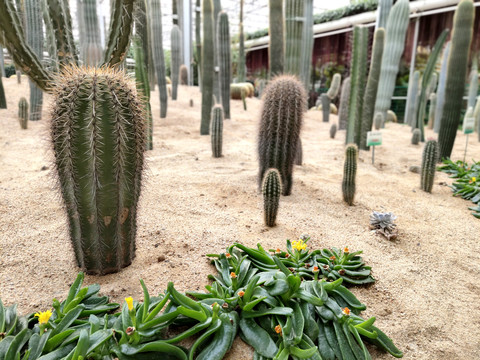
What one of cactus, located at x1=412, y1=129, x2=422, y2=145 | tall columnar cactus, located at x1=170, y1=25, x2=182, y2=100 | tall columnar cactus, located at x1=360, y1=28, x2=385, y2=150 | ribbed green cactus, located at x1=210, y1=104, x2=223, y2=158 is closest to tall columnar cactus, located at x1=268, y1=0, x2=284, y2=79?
ribbed green cactus, located at x1=210, y1=104, x2=223, y2=158

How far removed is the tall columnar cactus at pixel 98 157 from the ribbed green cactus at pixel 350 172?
93.0 inches

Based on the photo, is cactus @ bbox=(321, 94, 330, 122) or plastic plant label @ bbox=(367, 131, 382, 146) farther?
cactus @ bbox=(321, 94, 330, 122)

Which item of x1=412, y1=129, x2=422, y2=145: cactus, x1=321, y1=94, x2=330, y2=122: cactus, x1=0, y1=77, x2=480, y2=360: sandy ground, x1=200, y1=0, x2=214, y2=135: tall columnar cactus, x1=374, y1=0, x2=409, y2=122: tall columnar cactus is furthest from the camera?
x1=321, y1=94, x2=330, y2=122: cactus

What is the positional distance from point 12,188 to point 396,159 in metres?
6.22

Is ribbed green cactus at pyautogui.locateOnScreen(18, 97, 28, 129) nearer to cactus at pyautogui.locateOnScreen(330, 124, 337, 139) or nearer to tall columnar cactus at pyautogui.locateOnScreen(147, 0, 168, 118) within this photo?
tall columnar cactus at pyautogui.locateOnScreen(147, 0, 168, 118)

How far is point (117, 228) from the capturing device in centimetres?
198

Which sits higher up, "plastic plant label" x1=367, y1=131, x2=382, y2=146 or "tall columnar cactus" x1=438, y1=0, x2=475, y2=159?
"tall columnar cactus" x1=438, y1=0, x2=475, y2=159

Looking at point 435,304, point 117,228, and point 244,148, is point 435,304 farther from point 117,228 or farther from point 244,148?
point 244,148

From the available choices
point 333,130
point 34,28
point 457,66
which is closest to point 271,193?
point 457,66

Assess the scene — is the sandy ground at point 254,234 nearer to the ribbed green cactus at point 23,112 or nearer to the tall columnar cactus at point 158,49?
the ribbed green cactus at point 23,112

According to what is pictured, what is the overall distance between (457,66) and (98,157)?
20.3 feet

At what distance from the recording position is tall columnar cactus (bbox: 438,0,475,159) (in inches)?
216

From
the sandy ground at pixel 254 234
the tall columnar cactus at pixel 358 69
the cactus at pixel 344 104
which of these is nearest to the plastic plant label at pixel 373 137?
the sandy ground at pixel 254 234

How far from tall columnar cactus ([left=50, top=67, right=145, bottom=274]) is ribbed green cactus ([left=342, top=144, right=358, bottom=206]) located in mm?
2363
